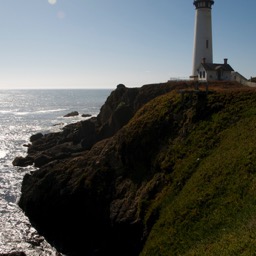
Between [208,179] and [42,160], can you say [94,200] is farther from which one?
[42,160]

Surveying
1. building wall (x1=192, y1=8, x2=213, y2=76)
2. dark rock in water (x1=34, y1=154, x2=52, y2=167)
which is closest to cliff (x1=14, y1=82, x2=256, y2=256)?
dark rock in water (x1=34, y1=154, x2=52, y2=167)

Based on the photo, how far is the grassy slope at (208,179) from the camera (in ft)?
56.7

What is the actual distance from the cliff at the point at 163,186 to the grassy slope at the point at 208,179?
7 cm

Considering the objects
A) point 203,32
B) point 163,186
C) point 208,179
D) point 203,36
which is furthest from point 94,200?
point 203,32

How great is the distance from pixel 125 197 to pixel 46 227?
27.2ft

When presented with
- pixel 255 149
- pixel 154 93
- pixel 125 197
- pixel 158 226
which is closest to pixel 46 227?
pixel 125 197

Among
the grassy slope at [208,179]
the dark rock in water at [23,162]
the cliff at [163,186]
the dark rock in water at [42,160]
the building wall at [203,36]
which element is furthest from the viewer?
the building wall at [203,36]

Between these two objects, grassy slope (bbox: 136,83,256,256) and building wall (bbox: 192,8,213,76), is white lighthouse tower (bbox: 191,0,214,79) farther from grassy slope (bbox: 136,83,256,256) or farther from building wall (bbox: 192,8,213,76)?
grassy slope (bbox: 136,83,256,256)

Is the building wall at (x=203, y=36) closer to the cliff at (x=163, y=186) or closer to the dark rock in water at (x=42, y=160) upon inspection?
the cliff at (x=163, y=186)

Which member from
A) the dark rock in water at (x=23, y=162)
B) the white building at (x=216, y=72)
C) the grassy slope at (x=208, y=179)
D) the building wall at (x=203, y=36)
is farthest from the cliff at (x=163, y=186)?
the building wall at (x=203, y=36)

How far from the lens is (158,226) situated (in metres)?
22.0

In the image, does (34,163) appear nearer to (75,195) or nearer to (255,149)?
(75,195)

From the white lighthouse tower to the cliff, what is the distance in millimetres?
23490

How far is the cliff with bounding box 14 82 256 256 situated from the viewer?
19.0m
